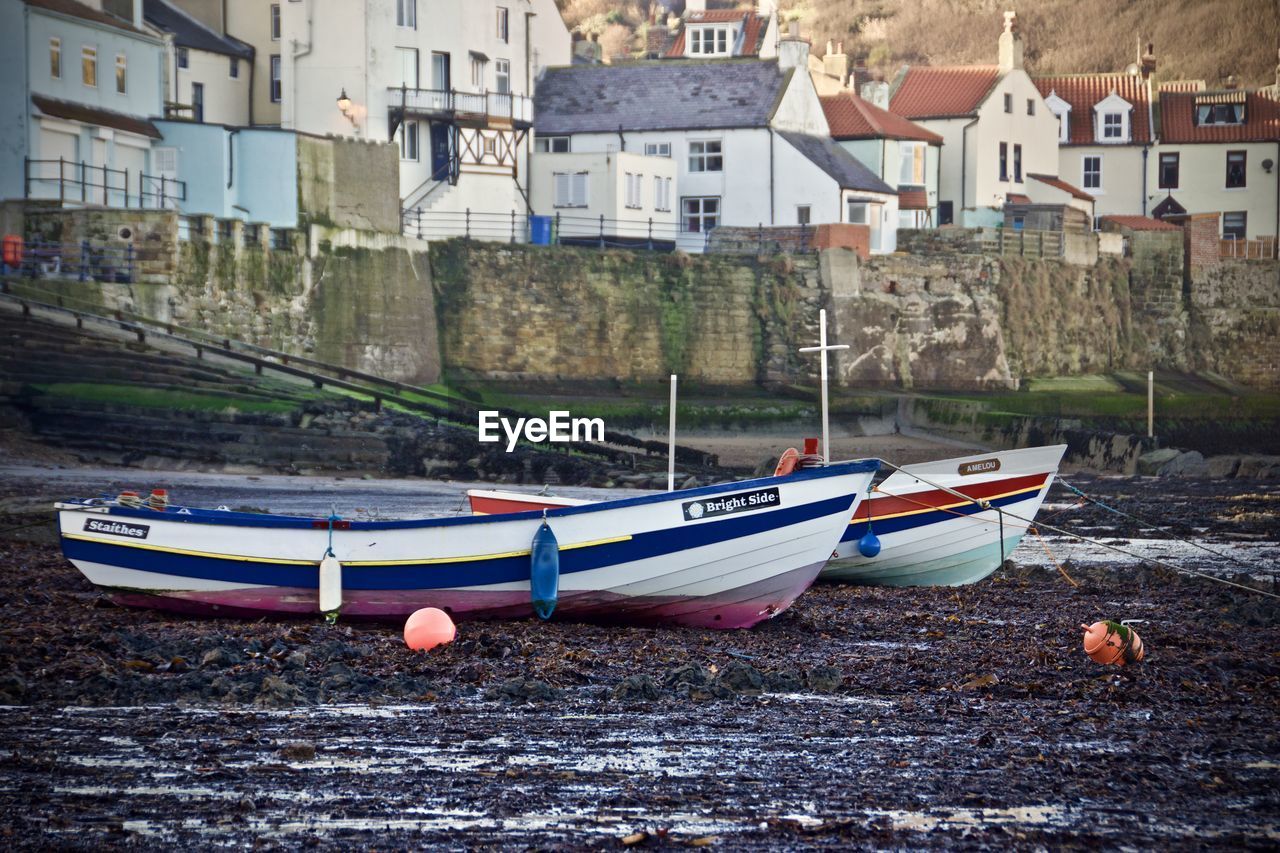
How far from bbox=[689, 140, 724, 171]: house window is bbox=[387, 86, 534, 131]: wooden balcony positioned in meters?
3.87

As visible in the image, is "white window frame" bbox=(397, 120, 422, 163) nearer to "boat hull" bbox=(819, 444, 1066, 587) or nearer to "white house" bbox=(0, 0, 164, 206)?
"white house" bbox=(0, 0, 164, 206)

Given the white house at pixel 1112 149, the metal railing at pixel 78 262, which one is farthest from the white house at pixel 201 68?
the white house at pixel 1112 149

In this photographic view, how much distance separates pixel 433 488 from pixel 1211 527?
1046 cm

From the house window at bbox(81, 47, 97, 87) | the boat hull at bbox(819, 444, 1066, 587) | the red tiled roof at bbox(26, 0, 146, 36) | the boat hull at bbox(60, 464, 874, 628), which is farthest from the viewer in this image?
the house window at bbox(81, 47, 97, 87)

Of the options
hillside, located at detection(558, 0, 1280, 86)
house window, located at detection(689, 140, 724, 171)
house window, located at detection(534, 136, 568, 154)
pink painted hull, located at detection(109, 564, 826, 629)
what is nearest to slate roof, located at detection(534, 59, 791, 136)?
house window, located at detection(534, 136, 568, 154)

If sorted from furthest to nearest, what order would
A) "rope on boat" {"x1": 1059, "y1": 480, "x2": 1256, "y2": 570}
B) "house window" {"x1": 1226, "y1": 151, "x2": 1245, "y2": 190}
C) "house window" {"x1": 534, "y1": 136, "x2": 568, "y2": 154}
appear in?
"house window" {"x1": 1226, "y1": 151, "x2": 1245, "y2": 190}, "house window" {"x1": 534, "y1": 136, "x2": 568, "y2": 154}, "rope on boat" {"x1": 1059, "y1": 480, "x2": 1256, "y2": 570}

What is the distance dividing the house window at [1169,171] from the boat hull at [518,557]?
35838mm

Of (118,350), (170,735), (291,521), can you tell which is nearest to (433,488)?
(118,350)

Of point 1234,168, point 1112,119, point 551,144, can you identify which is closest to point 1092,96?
point 1112,119

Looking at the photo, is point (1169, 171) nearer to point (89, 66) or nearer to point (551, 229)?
point (551, 229)

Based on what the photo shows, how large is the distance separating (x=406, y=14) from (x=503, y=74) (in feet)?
8.38

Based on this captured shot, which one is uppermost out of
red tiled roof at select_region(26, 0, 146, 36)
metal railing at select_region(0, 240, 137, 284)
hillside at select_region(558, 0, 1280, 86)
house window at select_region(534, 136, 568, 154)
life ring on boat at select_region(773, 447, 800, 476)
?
hillside at select_region(558, 0, 1280, 86)

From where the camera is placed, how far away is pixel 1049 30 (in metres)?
75.6

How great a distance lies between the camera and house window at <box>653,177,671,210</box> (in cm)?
3544
